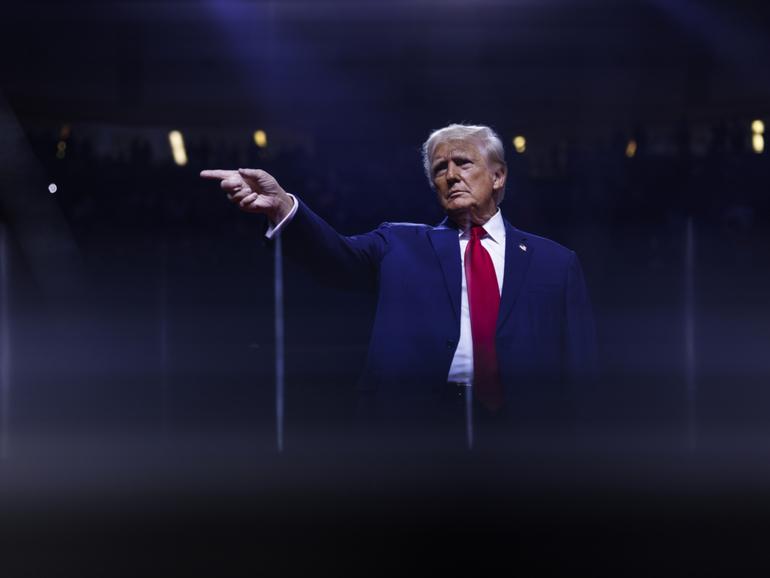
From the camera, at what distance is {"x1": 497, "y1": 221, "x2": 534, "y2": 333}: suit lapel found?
1.58m

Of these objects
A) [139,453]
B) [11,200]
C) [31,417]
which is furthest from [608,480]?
[11,200]

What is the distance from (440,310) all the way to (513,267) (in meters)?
0.13

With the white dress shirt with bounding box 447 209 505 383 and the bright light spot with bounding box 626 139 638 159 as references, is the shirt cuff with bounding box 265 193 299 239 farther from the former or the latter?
the bright light spot with bounding box 626 139 638 159

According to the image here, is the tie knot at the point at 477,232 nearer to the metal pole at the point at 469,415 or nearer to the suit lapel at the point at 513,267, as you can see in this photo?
the suit lapel at the point at 513,267

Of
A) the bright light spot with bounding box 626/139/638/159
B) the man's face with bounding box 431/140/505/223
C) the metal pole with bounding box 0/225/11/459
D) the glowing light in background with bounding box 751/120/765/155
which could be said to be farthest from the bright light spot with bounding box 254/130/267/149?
the man's face with bounding box 431/140/505/223

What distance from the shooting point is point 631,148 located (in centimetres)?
827

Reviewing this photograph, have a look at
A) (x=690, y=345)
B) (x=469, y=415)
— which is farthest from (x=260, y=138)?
(x=469, y=415)

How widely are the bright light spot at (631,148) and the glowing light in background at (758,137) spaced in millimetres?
931

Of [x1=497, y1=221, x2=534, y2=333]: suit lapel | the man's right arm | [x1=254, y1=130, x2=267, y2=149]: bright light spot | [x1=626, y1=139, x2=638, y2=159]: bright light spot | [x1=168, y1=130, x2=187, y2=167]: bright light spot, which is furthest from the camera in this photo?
[x1=254, y1=130, x2=267, y2=149]: bright light spot

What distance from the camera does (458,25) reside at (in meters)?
9.29

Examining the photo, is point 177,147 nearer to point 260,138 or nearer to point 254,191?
point 260,138

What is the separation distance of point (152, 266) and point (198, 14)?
389cm

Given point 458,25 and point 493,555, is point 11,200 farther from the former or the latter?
point 493,555

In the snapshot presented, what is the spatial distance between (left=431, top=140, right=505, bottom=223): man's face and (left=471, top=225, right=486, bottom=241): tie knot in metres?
0.04
